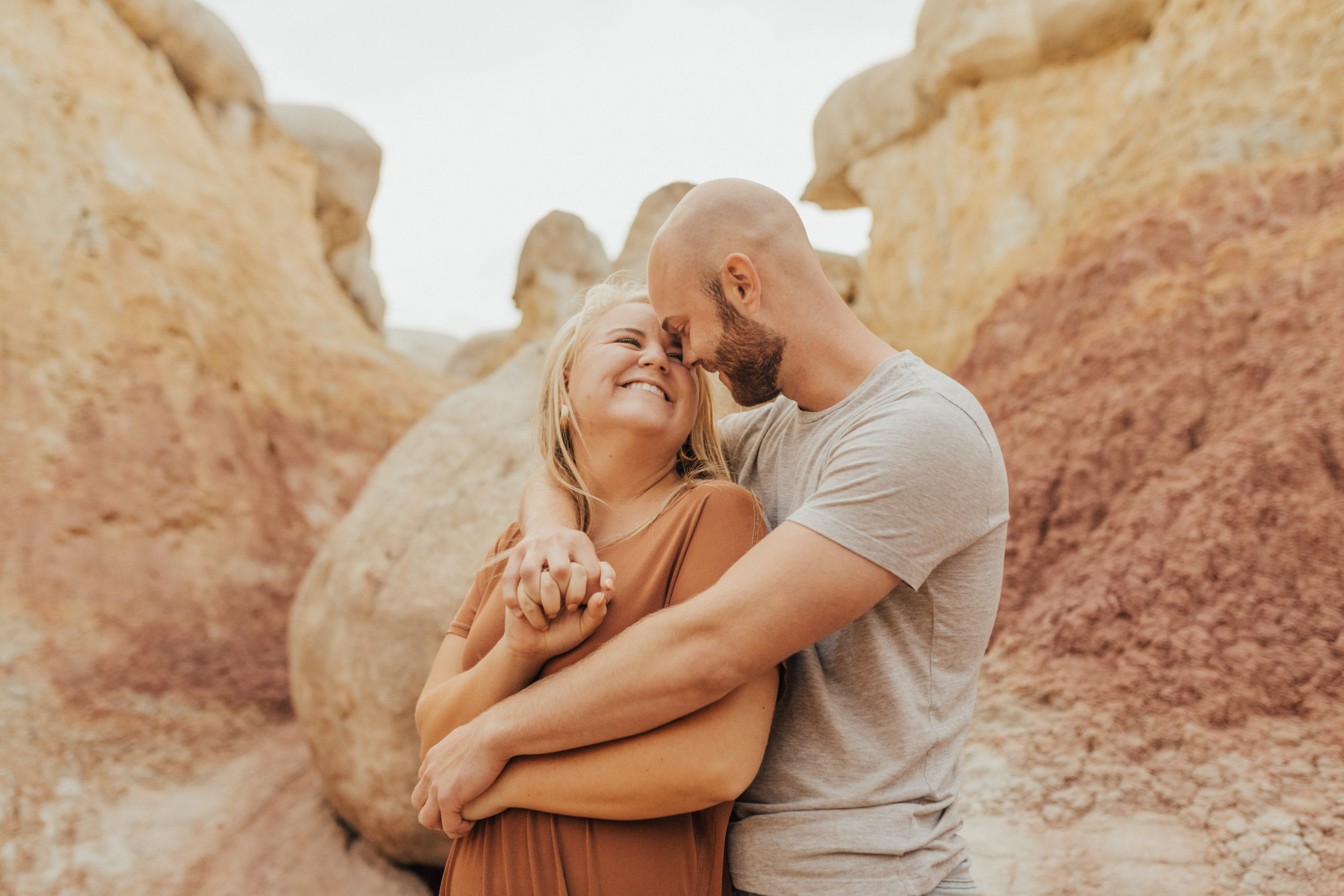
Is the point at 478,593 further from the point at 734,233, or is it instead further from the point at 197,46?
the point at 197,46

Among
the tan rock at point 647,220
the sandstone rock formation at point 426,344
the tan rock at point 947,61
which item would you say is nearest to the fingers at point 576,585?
the tan rock at point 947,61

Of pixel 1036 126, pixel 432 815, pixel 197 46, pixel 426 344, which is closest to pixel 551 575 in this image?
pixel 432 815

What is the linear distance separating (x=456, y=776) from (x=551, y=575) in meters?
0.41

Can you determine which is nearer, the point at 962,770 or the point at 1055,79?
the point at 962,770

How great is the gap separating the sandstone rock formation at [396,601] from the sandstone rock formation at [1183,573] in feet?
6.79

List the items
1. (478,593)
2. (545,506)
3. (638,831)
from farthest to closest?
1. (478,593)
2. (545,506)
3. (638,831)

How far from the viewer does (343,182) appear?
12.2m

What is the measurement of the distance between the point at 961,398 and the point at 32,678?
16.1 ft

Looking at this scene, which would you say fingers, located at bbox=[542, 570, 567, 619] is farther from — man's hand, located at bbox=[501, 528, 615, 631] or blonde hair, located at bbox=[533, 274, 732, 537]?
blonde hair, located at bbox=[533, 274, 732, 537]

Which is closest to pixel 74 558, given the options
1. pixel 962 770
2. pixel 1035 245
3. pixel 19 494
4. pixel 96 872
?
pixel 19 494

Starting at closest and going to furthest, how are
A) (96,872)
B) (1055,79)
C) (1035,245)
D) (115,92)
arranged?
(96,872), (1035,245), (1055,79), (115,92)

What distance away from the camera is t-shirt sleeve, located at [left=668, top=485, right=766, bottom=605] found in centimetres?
151

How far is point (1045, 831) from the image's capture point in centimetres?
250

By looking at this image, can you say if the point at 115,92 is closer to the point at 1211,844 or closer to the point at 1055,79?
the point at 1055,79
